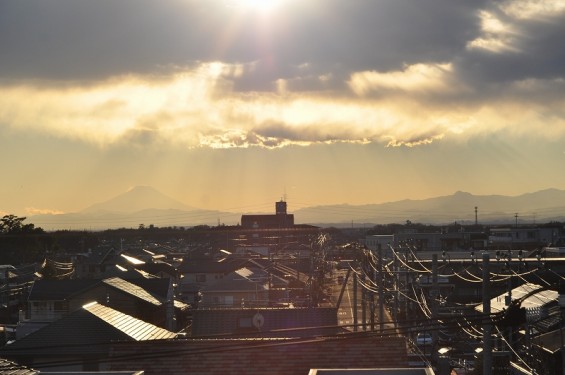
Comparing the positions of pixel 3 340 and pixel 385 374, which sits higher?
pixel 385 374

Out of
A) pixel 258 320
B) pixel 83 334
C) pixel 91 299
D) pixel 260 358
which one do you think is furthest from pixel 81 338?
pixel 91 299

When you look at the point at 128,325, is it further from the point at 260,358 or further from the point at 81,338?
the point at 260,358

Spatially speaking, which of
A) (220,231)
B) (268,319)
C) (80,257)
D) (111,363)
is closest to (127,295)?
(268,319)

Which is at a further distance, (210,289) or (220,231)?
(220,231)

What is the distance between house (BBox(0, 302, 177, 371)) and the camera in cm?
1371

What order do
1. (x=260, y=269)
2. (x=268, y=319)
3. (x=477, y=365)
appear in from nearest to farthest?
(x=477, y=365), (x=268, y=319), (x=260, y=269)

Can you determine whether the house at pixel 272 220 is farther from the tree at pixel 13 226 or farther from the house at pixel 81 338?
the house at pixel 81 338

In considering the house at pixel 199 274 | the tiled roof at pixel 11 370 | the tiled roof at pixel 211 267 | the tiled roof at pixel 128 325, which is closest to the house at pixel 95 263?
the tiled roof at pixel 211 267

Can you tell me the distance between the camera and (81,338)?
14.6 meters

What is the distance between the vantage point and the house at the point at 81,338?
13711 millimetres

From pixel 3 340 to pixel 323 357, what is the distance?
58.8ft

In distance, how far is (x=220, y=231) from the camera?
94000mm

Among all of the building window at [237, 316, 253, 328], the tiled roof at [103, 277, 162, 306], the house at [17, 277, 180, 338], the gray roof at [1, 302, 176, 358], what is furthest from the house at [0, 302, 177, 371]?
the tiled roof at [103, 277, 162, 306]

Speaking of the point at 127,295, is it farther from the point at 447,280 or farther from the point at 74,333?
the point at 447,280
